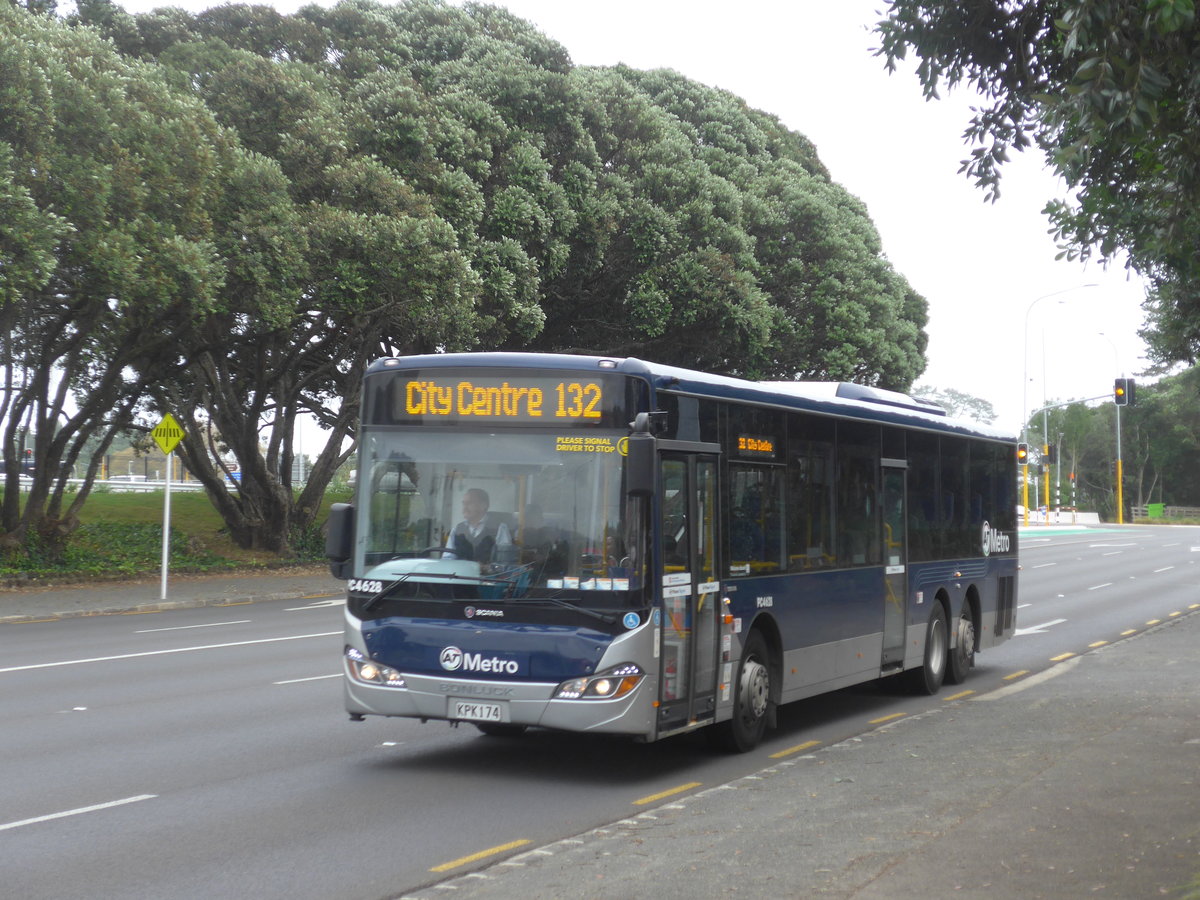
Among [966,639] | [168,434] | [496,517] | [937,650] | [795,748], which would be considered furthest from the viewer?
[168,434]

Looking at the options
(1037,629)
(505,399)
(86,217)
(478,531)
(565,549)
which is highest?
(86,217)

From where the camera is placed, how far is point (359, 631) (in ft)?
31.0

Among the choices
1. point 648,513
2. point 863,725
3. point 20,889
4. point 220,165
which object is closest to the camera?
point 20,889

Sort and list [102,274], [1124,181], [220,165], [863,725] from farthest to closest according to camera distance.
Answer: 1. [220,165]
2. [102,274]
3. [863,725]
4. [1124,181]

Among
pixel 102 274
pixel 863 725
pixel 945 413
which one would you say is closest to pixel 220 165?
pixel 102 274

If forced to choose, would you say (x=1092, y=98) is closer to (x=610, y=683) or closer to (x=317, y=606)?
(x=610, y=683)

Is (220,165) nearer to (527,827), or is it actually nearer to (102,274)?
(102,274)

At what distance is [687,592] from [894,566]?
4.40 metres

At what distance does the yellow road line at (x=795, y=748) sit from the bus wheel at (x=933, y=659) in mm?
3339

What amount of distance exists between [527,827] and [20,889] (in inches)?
108

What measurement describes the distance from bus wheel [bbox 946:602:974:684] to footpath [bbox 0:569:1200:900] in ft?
9.23

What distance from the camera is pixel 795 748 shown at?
10828 millimetres

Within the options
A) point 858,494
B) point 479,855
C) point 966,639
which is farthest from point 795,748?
point 966,639

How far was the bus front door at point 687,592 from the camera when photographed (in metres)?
9.27
